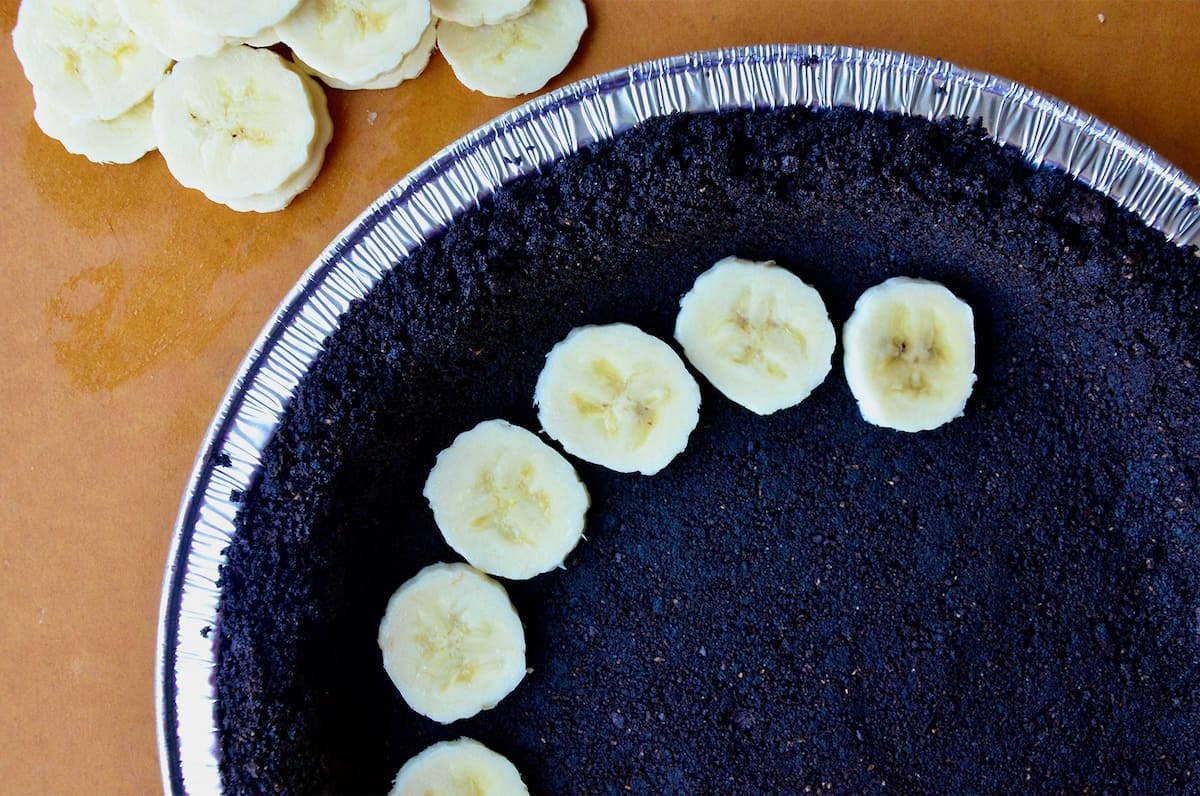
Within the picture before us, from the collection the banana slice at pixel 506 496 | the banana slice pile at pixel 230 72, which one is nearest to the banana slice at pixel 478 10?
the banana slice pile at pixel 230 72

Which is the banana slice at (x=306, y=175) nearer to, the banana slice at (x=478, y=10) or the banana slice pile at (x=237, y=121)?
the banana slice pile at (x=237, y=121)

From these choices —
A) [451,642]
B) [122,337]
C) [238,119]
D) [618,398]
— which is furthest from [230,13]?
[451,642]

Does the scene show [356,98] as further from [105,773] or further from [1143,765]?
[1143,765]

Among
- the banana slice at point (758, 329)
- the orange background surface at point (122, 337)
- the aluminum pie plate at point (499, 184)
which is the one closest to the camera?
the aluminum pie plate at point (499, 184)

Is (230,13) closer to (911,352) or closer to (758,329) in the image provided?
(758,329)

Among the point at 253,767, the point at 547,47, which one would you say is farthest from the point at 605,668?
the point at 547,47
